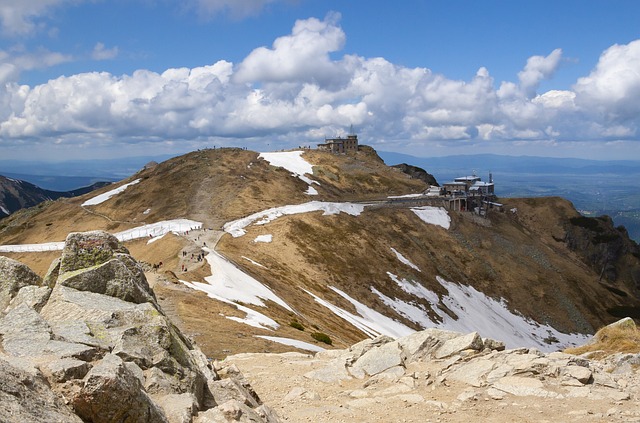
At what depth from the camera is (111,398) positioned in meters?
10.7

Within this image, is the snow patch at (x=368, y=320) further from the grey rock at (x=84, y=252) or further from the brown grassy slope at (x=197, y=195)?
the grey rock at (x=84, y=252)

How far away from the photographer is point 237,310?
137 feet

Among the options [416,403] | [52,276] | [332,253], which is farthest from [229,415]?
[332,253]

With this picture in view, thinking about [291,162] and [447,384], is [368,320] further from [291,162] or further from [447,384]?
[291,162]

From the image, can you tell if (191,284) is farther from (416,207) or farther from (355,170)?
(355,170)

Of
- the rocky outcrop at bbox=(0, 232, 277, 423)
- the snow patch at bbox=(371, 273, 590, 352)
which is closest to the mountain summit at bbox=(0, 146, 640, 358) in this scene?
the snow patch at bbox=(371, 273, 590, 352)

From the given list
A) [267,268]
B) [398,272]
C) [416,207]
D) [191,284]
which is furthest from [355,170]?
[191,284]

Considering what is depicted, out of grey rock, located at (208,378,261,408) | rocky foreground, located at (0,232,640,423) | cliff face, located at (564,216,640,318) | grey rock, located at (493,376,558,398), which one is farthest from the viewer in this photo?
cliff face, located at (564,216,640,318)

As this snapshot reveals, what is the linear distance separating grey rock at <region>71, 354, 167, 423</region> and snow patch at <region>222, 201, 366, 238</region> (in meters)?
68.2

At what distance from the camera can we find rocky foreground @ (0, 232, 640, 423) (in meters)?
11.0

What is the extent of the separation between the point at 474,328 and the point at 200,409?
7442 cm

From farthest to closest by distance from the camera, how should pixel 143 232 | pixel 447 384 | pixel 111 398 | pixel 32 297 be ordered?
1. pixel 143 232
2. pixel 447 384
3. pixel 32 297
4. pixel 111 398

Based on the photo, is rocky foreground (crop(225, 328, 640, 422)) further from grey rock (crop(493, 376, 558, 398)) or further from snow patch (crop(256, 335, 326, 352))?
snow patch (crop(256, 335, 326, 352))

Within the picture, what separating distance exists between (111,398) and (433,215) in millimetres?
112387
